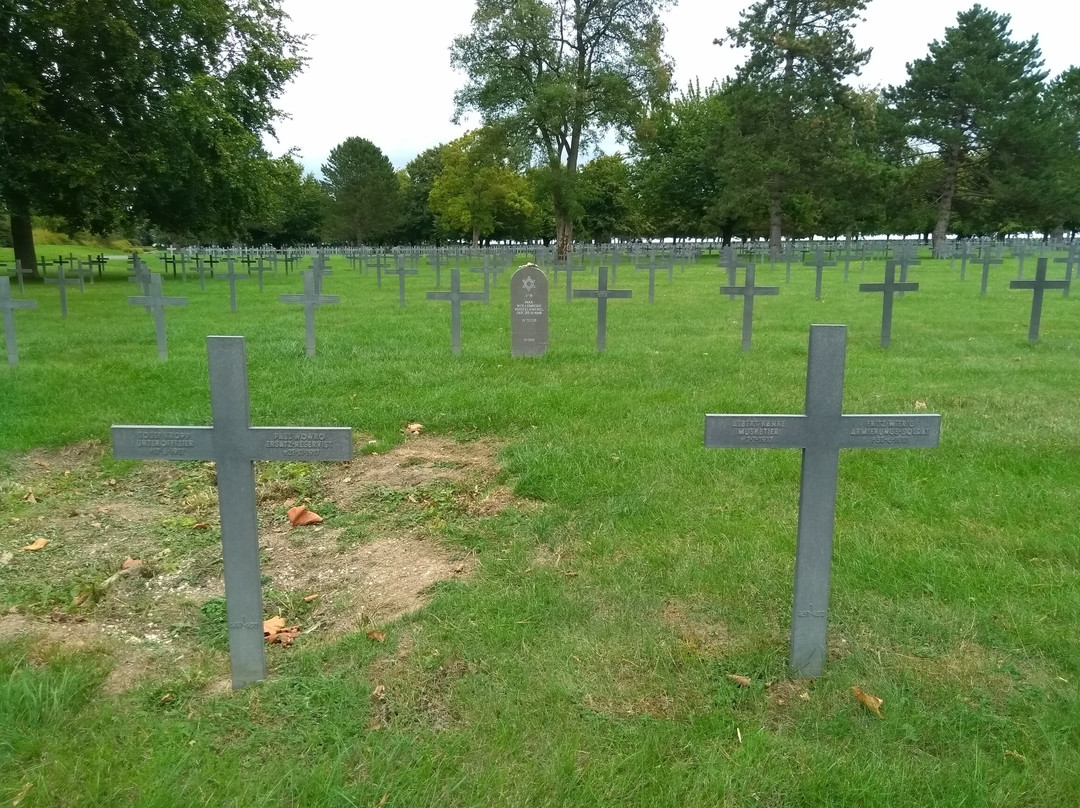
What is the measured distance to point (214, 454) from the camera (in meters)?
2.89

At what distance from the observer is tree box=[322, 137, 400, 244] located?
7138 cm

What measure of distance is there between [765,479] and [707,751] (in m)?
2.75

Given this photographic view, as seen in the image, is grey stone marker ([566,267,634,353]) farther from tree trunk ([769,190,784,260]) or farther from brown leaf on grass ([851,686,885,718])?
tree trunk ([769,190,784,260])

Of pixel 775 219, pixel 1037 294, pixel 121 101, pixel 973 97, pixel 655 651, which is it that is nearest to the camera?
pixel 655 651

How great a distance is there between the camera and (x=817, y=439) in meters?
2.90

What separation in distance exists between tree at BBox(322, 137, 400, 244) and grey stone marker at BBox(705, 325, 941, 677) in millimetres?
72229

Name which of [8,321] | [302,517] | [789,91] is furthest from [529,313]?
[789,91]

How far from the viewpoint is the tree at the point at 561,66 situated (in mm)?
32906

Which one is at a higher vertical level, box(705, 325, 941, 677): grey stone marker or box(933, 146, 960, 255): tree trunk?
box(933, 146, 960, 255): tree trunk

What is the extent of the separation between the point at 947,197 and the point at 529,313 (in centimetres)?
3787

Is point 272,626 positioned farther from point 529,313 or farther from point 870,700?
point 529,313

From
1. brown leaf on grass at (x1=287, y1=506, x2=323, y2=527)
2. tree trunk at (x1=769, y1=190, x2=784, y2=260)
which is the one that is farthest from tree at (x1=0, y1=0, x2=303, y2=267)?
tree trunk at (x1=769, y1=190, x2=784, y2=260)

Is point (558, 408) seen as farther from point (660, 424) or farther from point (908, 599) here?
point (908, 599)

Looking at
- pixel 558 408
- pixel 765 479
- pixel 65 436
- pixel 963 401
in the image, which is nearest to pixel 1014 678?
pixel 765 479
